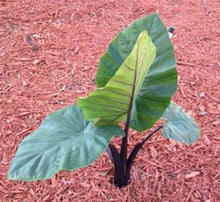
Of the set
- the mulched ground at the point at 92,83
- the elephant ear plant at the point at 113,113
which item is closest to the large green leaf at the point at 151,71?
the elephant ear plant at the point at 113,113

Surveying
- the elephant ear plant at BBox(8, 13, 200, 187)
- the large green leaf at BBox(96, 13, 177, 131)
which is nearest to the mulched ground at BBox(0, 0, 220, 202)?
the elephant ear plant at BBox(8, 13, 200, 187)

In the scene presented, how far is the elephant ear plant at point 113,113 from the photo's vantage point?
1.08 m

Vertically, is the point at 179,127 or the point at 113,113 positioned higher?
the point at 113,113

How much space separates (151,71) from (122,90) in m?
0.18

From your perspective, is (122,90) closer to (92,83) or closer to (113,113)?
(113,113)

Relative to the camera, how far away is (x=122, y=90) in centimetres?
113

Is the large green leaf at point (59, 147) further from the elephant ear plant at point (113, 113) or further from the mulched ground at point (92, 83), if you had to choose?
the mulched ground at point (92, 83)

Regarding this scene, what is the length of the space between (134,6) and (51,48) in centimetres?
79

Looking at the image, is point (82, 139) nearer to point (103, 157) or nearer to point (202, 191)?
point (103, 157)

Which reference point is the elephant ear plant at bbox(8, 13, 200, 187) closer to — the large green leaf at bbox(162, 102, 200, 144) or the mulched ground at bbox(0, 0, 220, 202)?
the large green leaf at bbox(162, 102, 200, 144)

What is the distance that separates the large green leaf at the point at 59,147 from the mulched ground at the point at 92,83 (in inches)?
17.1

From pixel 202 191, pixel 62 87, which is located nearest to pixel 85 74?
pixel 62 87

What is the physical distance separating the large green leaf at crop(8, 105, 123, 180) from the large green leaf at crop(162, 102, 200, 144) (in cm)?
20

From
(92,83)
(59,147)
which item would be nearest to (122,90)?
(59,147)
